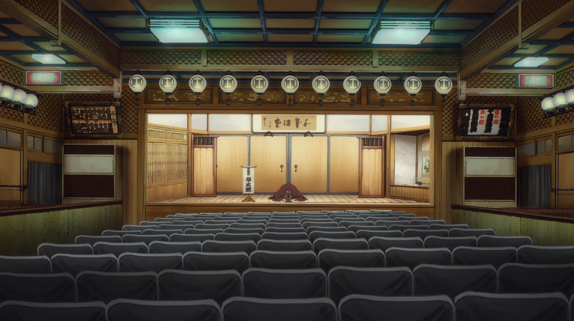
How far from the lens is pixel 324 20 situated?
632 cm

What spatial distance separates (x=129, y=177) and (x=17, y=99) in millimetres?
2849

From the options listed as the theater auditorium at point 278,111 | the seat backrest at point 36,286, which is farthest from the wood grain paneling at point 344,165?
the seat backrest at point 36,286

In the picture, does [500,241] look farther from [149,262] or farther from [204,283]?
[149,262]

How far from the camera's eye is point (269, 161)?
13883 millimetres

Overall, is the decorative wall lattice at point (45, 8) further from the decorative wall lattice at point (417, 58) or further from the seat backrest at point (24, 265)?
the decorative wall lattice at point (417, 58)

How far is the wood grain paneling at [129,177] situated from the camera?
28.2ft

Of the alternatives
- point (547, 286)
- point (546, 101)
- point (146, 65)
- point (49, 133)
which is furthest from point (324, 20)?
point (49, 133)

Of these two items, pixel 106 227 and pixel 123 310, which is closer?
pixel 123 310

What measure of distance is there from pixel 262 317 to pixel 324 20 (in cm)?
594

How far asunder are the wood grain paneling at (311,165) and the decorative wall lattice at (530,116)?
6.74 m

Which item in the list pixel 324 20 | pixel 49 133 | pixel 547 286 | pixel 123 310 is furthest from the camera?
pixel 49 133

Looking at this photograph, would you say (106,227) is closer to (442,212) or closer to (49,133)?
(49,133)

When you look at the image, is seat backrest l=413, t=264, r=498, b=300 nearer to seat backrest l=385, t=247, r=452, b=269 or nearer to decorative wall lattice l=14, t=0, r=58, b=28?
seat backrest l=385, t=247, r=452, b=269

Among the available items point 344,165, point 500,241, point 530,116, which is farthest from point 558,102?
point 344,165
